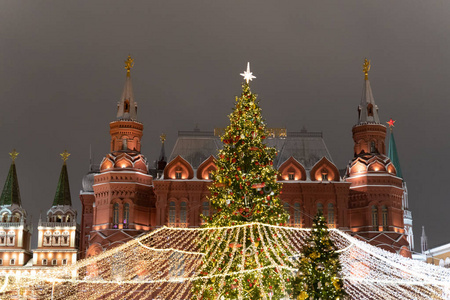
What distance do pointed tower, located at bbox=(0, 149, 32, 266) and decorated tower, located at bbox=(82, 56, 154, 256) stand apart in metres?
13.9

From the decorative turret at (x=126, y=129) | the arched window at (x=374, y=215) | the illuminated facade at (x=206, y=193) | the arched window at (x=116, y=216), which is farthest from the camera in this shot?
the decorative turret at (x=126, y=129)

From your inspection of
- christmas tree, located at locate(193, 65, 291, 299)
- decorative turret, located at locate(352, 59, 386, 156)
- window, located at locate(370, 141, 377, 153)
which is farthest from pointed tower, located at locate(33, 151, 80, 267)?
christmas tree, located at locate(193, 65, 291, 299)

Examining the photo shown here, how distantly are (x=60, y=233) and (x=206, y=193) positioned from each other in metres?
17.9

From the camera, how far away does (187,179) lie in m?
50.9

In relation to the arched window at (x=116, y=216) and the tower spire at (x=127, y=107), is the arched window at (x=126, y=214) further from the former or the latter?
the tower spire at (x=127, y=107)

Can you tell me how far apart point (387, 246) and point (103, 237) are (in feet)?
66.3

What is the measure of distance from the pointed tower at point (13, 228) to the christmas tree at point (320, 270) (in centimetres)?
4618

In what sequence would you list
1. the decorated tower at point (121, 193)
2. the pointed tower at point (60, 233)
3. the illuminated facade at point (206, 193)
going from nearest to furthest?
the decorated tower at point (121, 193) < the illuminated facade at point (206, 193) < the pointed tower at point (60, 233)

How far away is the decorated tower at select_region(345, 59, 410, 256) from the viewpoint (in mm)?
49906

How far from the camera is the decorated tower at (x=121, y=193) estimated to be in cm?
4922

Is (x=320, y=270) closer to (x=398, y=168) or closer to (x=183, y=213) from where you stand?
(x=183, y=213)

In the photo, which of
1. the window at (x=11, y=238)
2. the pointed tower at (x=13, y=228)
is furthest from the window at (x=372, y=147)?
the window at (x=11, y=238)

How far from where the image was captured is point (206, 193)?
51062 millimetres

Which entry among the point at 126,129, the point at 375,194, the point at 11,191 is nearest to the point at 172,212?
the point at 126,129
